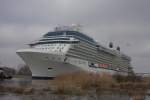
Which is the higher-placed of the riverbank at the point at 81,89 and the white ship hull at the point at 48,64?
the white ship hull at the point at 48,64

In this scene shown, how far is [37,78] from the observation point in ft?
253

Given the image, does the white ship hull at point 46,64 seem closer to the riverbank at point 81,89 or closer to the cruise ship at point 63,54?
the cruise ship at point 63,54

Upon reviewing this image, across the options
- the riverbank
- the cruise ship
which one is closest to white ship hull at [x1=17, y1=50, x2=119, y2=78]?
the cruise ship

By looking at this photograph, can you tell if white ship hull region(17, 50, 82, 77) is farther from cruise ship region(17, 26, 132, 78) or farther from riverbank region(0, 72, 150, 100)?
riverbank region(0, 72, 150, 100)

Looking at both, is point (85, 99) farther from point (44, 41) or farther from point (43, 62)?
point (44, 41)

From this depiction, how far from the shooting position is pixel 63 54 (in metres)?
71.8

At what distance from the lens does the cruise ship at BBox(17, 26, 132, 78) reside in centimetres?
7219

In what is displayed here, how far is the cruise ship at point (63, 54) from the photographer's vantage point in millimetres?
72188

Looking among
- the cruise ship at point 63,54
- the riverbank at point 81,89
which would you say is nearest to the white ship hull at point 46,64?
the cruise ship at point 63,54

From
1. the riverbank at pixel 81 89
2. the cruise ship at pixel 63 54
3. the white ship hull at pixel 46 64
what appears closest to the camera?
the riverbank at pixel 81 89

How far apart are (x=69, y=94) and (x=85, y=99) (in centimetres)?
353

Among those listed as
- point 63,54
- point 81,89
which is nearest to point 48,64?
point 63,54

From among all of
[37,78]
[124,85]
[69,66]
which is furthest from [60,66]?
[124,85]

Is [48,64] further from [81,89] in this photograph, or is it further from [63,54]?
[81,89]
